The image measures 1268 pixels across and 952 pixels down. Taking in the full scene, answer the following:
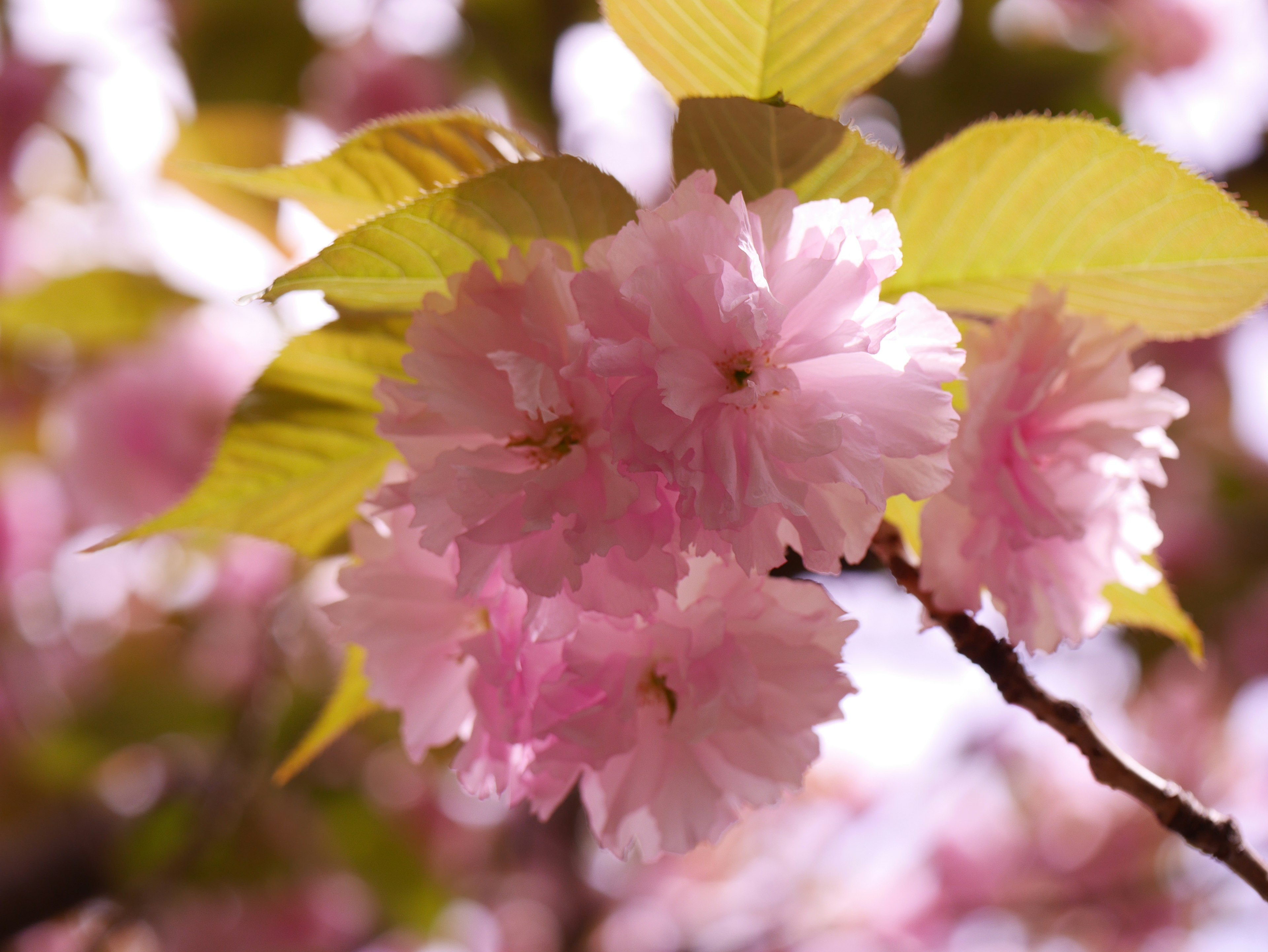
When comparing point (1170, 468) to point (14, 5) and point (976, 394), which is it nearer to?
point (976, 394)

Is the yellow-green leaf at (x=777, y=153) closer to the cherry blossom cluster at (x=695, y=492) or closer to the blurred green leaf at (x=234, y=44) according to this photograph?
the cherry blossom cluster at (x=695, y=492)

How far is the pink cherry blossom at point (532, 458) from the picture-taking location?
0.37 metres

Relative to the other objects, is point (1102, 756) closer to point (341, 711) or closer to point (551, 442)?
point (551, 442)

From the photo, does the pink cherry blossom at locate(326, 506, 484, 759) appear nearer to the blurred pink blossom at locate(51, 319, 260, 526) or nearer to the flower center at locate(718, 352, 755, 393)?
the flower center at locate(718, 352, 755, 393)

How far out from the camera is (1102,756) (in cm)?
45

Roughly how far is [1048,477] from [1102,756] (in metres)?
0.14

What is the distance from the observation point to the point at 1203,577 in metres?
1.84

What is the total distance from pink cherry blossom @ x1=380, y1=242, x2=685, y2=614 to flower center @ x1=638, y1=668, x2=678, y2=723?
59mm

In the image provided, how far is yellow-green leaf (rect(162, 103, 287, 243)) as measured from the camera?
133 cm

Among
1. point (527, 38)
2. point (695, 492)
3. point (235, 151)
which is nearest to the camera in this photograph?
point (695, 492)

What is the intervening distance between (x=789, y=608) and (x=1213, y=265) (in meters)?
0.26

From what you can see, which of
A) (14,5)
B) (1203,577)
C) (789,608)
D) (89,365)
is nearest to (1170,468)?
(1203,577)

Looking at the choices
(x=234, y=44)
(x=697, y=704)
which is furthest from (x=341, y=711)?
(x=234, y=44)

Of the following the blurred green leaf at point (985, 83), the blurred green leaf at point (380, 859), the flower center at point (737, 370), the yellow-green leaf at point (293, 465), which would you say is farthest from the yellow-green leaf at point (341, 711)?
the blurred green leaf at point (985, 83)
